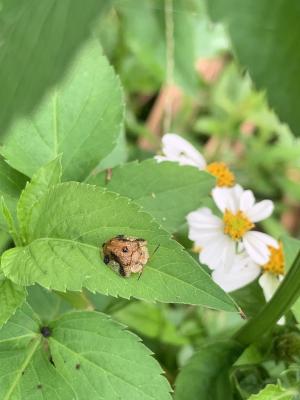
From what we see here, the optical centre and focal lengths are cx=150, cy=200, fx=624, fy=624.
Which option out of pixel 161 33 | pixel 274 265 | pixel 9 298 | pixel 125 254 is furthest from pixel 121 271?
pixel 161 33

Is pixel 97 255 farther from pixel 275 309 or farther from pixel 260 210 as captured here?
pixel 260 210

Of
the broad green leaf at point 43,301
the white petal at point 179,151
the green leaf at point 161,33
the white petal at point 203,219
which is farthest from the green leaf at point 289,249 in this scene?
the green leaf at point 161,33

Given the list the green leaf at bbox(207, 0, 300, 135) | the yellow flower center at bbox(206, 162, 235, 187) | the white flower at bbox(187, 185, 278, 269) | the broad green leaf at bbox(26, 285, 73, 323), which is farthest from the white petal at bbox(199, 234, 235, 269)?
the green leaf at bbox(207, 0, 300, 135)

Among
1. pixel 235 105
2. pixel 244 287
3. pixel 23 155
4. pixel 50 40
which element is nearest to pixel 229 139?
pixel 235 105

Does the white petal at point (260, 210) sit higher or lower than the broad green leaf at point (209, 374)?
higher

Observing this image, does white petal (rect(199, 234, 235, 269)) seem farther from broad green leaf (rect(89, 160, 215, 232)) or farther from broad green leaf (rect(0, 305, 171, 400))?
broad green leaf (rect(0, 305, 171, 400))

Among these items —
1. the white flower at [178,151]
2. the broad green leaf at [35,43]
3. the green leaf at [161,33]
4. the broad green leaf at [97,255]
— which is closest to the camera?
the broad green leaf at [35,43]

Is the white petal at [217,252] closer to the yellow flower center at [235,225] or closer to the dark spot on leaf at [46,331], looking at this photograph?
the yellow flower center at [235,225]

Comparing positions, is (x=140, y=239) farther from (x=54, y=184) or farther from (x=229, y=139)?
(x=229, y=139)
